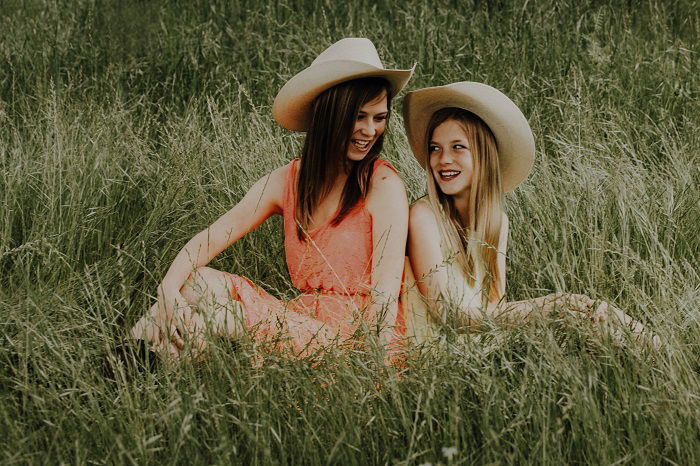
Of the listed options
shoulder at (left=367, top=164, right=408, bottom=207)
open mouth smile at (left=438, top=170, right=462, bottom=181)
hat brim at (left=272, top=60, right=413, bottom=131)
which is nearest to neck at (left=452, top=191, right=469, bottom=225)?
open mouth smile at (left=438, top=170, right=462, bottom=181)

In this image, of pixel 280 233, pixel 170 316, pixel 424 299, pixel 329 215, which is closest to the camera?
pixel 170 316

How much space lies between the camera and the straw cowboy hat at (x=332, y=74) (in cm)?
282

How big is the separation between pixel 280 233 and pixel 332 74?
919mm

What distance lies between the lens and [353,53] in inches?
113

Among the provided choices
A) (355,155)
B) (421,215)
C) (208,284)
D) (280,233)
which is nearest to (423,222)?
(421,215)

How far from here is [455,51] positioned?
15.7 ft

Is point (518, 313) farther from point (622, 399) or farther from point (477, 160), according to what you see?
point (477, 160)

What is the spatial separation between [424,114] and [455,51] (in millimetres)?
1878

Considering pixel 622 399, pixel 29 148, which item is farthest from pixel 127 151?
pixel 622 399

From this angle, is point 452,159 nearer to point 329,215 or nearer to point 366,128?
point 366,128

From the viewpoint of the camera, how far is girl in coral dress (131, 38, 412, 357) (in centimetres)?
277

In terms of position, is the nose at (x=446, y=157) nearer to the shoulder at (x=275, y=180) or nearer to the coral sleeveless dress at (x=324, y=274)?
the coral sleeveless dress at (x=324, y=274)

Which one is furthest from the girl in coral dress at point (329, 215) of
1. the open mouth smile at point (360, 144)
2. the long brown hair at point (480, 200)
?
the long brown hair at point (480, 200)

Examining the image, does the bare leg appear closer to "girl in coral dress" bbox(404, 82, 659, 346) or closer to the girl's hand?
the girl's hand
